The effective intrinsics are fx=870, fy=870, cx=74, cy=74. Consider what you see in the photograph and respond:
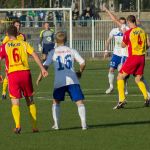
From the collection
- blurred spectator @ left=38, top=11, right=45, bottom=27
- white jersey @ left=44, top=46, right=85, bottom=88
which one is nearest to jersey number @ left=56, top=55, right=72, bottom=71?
white jersey @ left=44, top=46, right=85, bottom=88

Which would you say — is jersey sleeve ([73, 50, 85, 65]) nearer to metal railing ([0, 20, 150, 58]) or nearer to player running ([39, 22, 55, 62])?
player running ([39, 22, 55, 62])

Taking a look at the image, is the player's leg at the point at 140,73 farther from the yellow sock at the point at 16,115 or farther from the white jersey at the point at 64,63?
the yellow sock at the point at 16,115

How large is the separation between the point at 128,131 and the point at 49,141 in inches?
71.3

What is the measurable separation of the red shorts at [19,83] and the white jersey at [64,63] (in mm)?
481

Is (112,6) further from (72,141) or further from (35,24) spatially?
(72,141)

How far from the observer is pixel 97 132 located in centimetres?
1553

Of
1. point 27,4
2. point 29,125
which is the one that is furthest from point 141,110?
point 27,4

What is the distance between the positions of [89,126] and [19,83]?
5.96ft

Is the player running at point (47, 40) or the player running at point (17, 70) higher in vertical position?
the player running at point (17, 70)

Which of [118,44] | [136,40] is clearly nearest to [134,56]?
[136,40]

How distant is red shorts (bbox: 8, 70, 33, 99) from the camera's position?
1551 cm

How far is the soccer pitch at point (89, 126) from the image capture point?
14031 mm

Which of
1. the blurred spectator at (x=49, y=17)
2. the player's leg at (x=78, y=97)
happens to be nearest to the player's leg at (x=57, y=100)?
the player's leg at (x=78, y=97)

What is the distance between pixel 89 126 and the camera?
1653 cm
